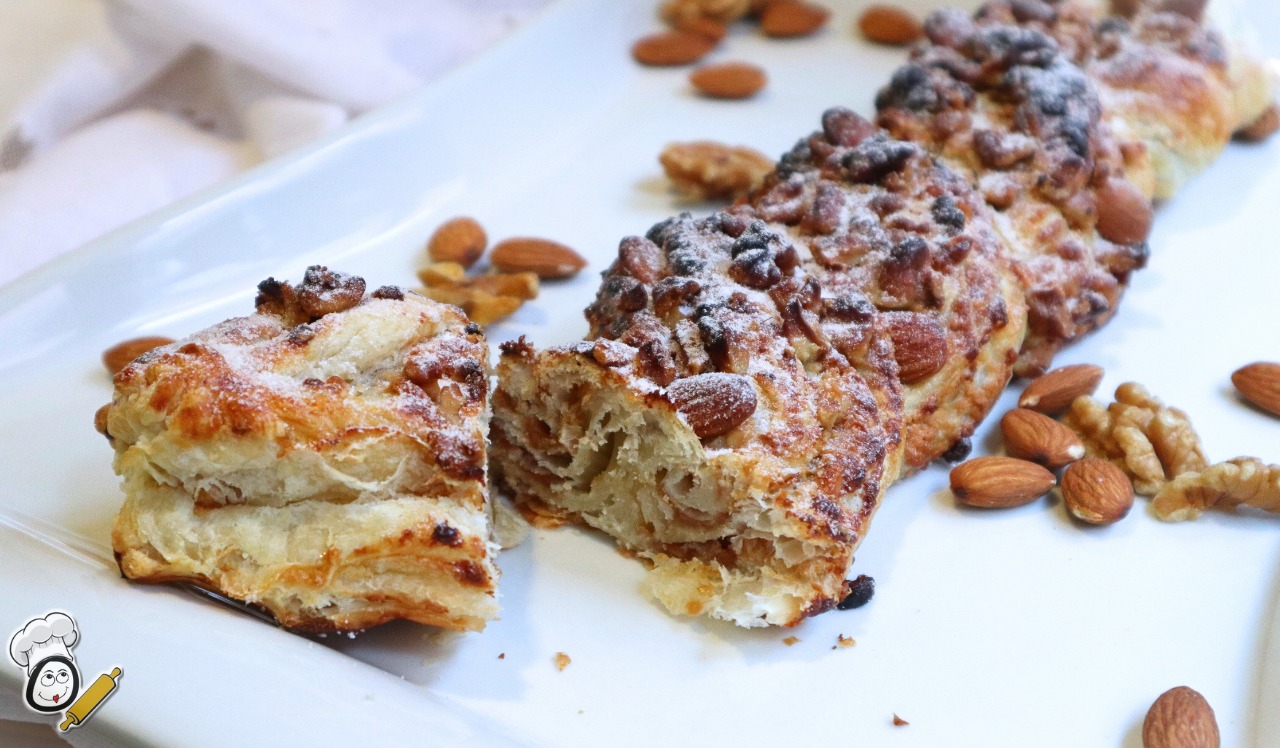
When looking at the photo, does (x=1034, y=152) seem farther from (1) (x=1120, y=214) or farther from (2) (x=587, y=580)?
(2) (x=587, y=580)

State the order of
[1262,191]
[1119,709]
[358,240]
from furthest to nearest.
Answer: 1. [1262,191]
2. [358,240]
3. [1119,709]

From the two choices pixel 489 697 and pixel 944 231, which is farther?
pixel 944 231

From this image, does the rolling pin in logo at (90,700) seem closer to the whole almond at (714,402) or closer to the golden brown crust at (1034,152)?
the whole almond at (714,402)

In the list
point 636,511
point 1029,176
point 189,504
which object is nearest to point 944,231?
point 1029,176

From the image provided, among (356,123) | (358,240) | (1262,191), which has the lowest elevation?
(1262,191)

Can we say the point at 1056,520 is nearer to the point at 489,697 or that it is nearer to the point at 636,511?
the point at 636,511

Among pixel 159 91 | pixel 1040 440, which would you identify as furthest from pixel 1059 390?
pixel 159 91
